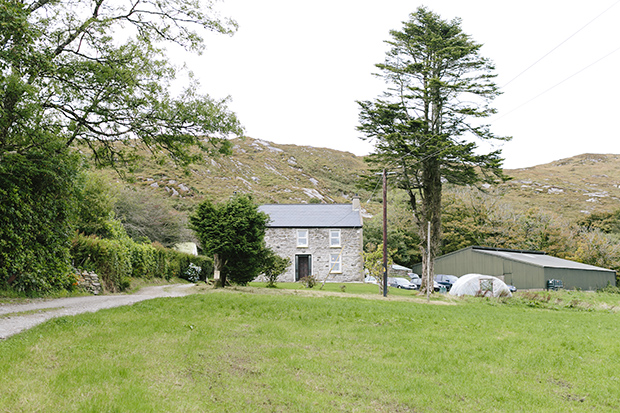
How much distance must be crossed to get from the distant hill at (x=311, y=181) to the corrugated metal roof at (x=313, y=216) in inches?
648

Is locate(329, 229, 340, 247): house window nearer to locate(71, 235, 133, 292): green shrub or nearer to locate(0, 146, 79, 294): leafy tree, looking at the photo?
locate(71, 235, 133, 292): green shrub

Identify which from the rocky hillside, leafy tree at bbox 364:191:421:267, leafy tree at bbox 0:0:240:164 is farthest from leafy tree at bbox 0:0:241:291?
the rocky hillside

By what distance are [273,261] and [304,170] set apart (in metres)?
92.5

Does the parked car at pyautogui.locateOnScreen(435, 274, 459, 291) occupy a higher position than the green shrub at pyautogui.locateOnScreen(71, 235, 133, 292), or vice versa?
the green shrub at pyautogui.locateOnScreen(71, 235, 133, 292)

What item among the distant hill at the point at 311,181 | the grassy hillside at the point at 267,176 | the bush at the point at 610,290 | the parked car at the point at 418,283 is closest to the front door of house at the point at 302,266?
the parked car at the point at 418,283

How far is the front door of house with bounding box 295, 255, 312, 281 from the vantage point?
3662 centimetres

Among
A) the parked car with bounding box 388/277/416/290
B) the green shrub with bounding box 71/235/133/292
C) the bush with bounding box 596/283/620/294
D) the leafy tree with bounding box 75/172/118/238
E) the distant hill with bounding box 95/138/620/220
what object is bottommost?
the bush with bounding box 596/283/620/294

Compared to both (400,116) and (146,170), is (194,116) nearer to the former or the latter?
(400,116)

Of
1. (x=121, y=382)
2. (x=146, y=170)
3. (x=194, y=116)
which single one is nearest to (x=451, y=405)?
(x=121, y=382)

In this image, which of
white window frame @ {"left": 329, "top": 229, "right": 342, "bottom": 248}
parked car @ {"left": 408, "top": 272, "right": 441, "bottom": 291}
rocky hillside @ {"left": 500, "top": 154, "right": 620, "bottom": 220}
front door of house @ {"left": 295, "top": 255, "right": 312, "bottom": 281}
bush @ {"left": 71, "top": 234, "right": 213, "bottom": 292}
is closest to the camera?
bush @ {"left": 71, "top": 234, "right": 213, "bottom": 292}

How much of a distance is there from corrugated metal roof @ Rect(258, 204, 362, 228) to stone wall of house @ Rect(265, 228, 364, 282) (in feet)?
1.41

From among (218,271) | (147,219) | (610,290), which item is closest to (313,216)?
(147,219)

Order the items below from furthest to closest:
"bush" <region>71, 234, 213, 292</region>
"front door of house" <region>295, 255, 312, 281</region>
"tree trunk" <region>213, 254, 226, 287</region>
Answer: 1. "front door of house" <region>295, 255, 312, 281</region>
2. "tree trunk" <region>213, 254, 226, 287</region>
3. "bush" <region>71, 234, 213, 292</region>

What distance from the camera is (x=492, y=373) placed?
20.3 feet
